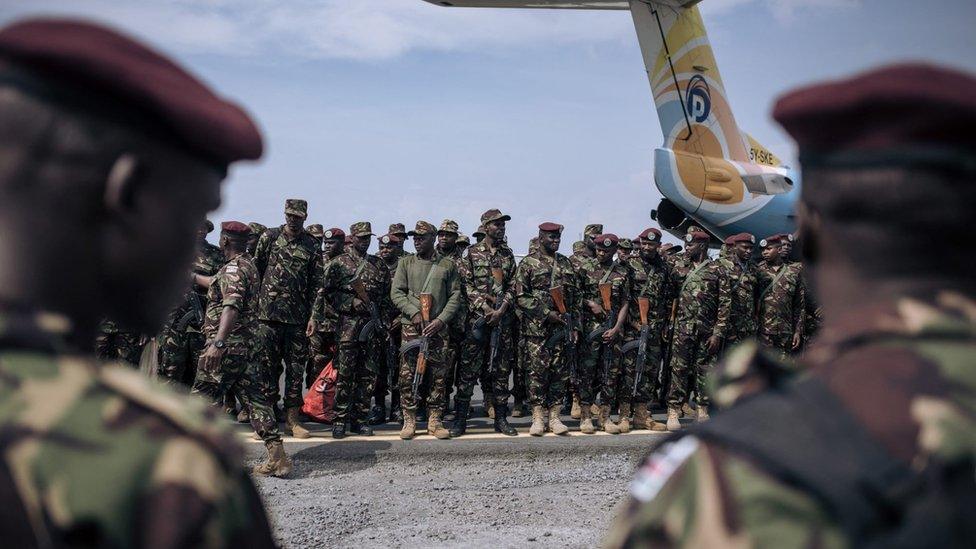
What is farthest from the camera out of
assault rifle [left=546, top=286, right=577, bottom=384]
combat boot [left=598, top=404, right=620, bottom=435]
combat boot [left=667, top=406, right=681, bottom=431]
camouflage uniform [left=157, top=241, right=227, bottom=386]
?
combat boot [left=667, top=406, right=681, bottom=431]

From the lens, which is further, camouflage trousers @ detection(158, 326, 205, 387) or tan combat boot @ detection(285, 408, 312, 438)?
tan combat boot @ detection(285, 408, 312, 438)

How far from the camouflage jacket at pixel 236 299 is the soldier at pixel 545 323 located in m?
3.08

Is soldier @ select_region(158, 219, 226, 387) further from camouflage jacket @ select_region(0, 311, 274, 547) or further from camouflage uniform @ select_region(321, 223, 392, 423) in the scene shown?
camouflage jacket @ select_region(0, 311, 274, 547)

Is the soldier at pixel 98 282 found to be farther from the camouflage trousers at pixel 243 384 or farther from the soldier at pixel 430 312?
the soldier at pixel 430 312

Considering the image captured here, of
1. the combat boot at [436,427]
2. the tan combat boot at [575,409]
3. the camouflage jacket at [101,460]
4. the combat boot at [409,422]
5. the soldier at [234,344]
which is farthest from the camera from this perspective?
the tan combat boot at [575,409]

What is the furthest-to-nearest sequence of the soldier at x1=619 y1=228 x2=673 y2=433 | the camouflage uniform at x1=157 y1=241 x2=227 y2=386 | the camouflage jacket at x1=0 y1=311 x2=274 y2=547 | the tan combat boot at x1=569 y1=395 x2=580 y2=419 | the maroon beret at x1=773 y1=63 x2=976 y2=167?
the tan combat boot at x1=569 y1=395 x2=580 y2=419
the soldier at x1=619 y1=228 x2=673 y2=433
the camouflage uniform at x1=157 y1=241 x2=227 y2=386
the maroon beret at x1=773 y1=63 x2=976 y2=167
the camouflage jacket at x1=0 y1=311 x2=274 y2=547

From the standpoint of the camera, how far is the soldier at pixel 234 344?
6.43 meters

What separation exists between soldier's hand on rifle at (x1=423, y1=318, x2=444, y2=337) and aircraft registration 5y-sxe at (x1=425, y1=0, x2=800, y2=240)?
328 inches

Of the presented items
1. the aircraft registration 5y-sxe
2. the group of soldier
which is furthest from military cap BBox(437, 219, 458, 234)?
the aircraft registration 5y-sxe

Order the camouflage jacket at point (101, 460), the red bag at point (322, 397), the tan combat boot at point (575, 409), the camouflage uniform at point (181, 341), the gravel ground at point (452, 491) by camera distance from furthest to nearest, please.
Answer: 1. the tan combat boot at point (575, 409)
2. the red bag at point (322, 397)
3. the camouflage uniform at point (181, 341)
4. the gravel ground at point (452, 491)
5. the camouflage jacket at point (101, 460)

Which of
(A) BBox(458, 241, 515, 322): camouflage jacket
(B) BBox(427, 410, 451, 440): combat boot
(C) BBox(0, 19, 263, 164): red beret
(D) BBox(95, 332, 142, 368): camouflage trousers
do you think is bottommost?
(B) BBox(427, 410, 451, 440): combat boot

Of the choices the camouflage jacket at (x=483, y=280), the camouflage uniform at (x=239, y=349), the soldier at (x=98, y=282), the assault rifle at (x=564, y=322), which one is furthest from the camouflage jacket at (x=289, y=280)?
the soldier at (x=98, y=282)

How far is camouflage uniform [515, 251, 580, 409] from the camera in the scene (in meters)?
8.99

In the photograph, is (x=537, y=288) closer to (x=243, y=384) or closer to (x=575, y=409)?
(x=575, y=409)
